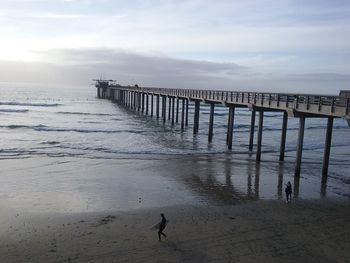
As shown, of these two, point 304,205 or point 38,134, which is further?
point 38,134

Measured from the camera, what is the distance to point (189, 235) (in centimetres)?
1247

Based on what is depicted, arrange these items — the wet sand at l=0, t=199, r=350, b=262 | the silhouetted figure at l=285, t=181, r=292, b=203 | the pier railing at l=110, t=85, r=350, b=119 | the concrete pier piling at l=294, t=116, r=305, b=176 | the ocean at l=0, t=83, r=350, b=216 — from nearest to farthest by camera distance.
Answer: the wet sand at l=0, t=199, r=350, b=262
the silhouetted figure at l=285, t=181, r=292, b=203
the ocean at l=0, t=83, r=350, b=216
the pier railing at l=110, t=85, r=350, b=119
the concrete pier piling at l=294, t=116, r=305, b=176

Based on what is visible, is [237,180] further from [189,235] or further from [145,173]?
[189,235]

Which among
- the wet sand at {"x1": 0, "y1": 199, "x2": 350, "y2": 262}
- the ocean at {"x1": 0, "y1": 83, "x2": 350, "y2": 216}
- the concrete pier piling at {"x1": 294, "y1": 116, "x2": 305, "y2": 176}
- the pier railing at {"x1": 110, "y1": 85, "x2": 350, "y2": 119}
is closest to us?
the wet sand at {"x1": 0, "y1": 199, "x2": 350, "y2": 262}

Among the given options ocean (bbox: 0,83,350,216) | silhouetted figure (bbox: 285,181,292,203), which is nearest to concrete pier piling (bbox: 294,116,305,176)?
ocean (bbox: 0,83,350,216)

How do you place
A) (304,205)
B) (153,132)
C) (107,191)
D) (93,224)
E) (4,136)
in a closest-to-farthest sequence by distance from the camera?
(93,224) < (304,205) < (107,191) < (4,136) < (153,132)

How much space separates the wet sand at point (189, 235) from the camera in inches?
Result: 433

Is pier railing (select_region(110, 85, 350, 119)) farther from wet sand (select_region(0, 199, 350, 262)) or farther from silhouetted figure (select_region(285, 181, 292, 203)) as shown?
wet sand (select_region(0, 199, 350, 262))

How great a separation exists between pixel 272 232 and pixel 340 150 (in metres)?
23.6

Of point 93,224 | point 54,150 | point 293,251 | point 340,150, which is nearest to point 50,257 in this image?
point 93,224

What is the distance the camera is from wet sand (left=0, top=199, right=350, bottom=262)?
11.0m

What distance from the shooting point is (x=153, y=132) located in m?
42.0

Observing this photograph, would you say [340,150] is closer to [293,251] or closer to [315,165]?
[315,165]

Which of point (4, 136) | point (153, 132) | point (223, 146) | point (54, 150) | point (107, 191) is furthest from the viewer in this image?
point (153, 132)
